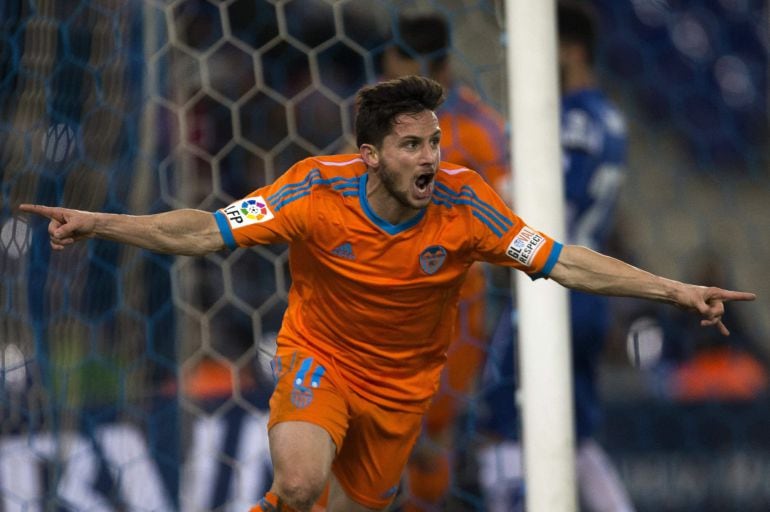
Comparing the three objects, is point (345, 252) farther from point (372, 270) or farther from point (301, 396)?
point (301, 396)

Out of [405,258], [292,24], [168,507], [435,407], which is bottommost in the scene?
[168,507]

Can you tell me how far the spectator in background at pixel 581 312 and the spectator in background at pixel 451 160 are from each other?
11 cm

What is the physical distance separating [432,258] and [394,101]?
420 millimetres

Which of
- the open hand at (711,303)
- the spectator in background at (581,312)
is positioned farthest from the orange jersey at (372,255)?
the spectator in background at (581,312)

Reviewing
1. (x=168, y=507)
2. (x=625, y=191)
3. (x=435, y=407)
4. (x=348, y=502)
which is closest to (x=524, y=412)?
(x=348, y=502)

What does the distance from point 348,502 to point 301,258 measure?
0.70 metres

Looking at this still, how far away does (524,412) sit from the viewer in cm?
348

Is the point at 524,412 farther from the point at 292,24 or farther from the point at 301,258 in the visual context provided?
the point at 292,24

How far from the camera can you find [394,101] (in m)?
3.20

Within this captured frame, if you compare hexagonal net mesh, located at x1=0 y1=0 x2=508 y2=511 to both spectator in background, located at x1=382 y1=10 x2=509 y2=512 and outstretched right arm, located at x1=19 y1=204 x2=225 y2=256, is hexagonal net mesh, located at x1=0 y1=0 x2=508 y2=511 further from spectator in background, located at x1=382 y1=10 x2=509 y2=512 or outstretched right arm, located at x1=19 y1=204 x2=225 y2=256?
outstretched right arm, located at x1=19 y1=204 x2=225 y2=256

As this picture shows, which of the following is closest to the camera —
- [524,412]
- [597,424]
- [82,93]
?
[524,412]

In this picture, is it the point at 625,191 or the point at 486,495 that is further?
the point at 625,191

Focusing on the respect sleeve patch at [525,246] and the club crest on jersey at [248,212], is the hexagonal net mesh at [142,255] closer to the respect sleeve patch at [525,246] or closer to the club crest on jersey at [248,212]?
the club crest on jersey at [248,212]

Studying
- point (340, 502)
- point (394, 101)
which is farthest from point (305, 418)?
point (394, 101)
